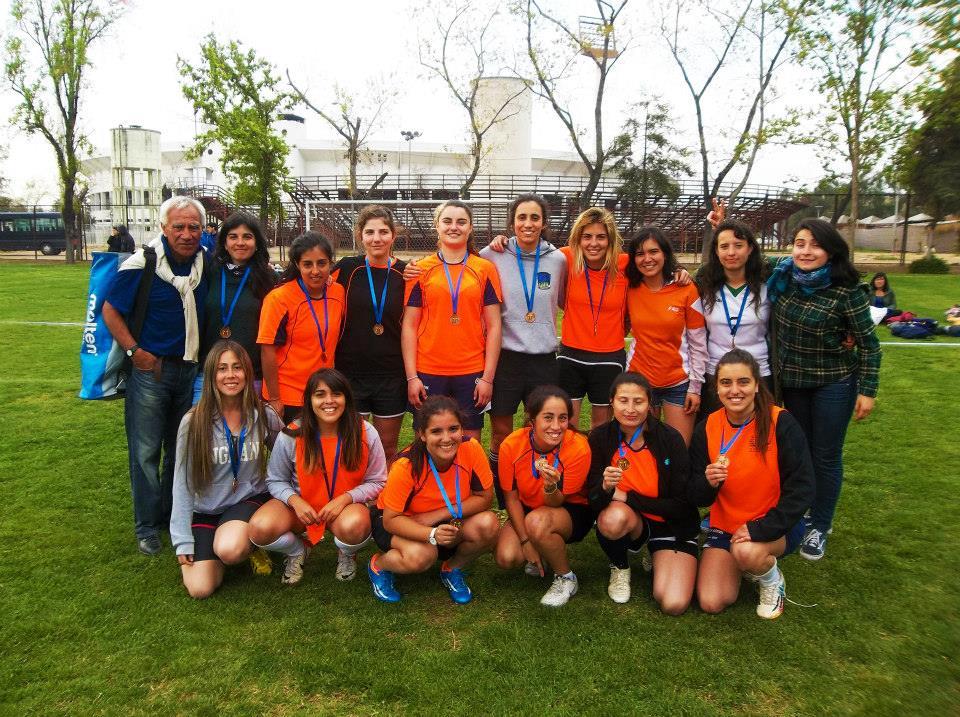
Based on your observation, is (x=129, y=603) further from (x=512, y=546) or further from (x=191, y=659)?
(x=512, y=546)

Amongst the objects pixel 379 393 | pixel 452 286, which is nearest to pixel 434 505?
pixel 379 393

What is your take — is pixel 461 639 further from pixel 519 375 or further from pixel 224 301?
pixel 224 301

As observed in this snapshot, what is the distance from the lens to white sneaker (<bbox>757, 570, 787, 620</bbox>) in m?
3.20

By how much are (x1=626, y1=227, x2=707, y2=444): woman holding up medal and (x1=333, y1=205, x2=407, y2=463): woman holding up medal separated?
1.37 m

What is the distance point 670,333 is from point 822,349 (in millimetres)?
777

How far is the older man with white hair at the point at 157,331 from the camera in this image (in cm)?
369

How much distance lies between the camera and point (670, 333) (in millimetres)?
3957

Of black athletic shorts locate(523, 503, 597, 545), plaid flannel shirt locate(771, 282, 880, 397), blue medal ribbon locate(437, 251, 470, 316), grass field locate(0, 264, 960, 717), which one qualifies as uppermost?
blue medal ribbon locate(437, 251, 470, 316)

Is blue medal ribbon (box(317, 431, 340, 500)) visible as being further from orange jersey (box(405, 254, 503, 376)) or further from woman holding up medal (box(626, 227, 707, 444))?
woman holding up medal (box(626, 227, 707, 444))

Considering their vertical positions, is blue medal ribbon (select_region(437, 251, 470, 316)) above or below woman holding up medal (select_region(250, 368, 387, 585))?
above

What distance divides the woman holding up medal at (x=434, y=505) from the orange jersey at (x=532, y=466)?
0.11m

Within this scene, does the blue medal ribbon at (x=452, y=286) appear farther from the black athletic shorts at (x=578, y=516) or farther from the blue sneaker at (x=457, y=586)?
the blue sneaker at (x=457, y=586)

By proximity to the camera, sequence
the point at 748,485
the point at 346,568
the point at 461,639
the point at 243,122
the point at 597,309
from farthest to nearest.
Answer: the point at 243,122 < the point at 597,309 < the point at 346,568 < the point at 748,485 < the point at 461,639

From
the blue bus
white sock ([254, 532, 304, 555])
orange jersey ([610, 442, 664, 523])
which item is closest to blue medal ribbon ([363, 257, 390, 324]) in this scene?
white sock ([254, 532, 304, 555])
